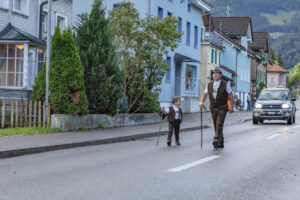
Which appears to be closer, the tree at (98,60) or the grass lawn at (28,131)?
the grass lawn at (28,131)

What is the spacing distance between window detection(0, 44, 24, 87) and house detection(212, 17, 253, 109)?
37.2 meters

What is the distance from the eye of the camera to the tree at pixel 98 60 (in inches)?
792

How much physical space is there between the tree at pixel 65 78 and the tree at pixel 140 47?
5.33 meters

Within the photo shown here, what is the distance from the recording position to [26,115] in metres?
18.0

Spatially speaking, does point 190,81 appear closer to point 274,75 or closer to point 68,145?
point 68,145

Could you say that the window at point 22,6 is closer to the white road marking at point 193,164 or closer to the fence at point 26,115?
the fence at point 26,115

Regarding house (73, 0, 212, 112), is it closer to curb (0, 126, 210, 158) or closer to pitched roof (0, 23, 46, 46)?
pitched roof (0, 23, 46, 46)

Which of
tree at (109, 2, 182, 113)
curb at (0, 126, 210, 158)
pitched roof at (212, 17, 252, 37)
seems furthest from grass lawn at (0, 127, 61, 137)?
pitched roof at (212, 17, 252, 37)

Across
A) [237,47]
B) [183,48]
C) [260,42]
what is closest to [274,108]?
[183,48]

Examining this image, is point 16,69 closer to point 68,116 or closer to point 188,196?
point 68,116

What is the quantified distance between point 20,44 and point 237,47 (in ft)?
138

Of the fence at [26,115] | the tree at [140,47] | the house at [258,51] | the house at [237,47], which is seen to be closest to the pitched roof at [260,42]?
the house at [258,51]

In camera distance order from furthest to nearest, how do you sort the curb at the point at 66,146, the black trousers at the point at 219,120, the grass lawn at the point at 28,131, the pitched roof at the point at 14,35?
1. the pitched roof at the point at 14,35
2. the grass lawn at the point at 28,131
3. the black trousers at the point at 219,120
4. the curb at the point at 66,146

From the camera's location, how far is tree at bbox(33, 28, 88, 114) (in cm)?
1822
